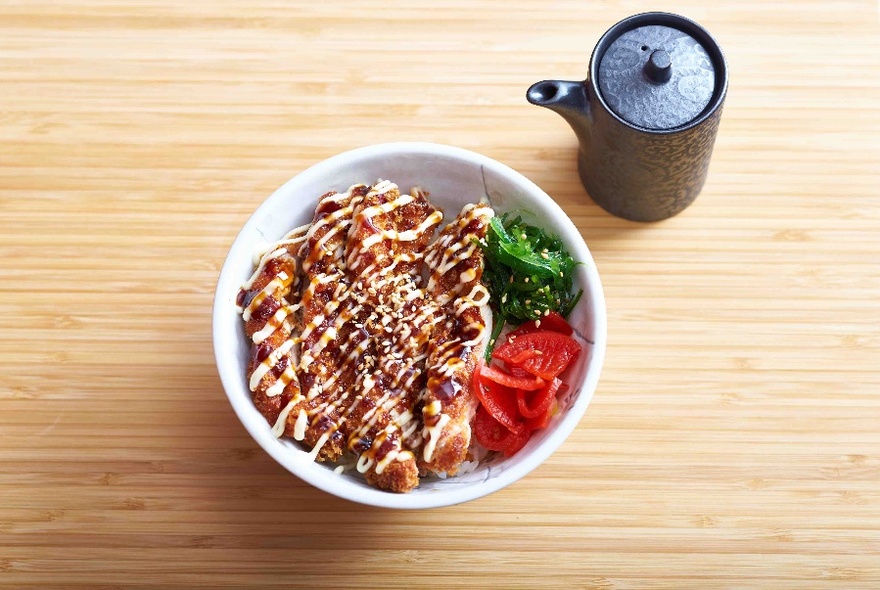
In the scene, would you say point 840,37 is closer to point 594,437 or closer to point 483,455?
point 594,437

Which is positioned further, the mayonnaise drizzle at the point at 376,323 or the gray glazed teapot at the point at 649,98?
the gray glazed teapot at the point at 649,98

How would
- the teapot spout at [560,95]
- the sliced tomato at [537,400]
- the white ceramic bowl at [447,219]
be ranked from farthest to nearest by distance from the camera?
the teapot spout at [560,95], the sliced tomato at [537,400], the white ceramic bowl at [447,219]

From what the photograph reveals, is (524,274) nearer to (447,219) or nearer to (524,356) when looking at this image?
(524,356)

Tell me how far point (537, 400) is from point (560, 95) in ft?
2.82

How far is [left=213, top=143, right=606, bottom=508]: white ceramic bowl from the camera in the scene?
2160mm

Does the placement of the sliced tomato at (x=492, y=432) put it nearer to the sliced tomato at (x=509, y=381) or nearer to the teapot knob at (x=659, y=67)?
the sliced tomato at (x=509, y=381)

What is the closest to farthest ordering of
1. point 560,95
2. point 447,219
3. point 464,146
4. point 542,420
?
point 542,420 → point 560,95 → point 447,219 → point 464,146

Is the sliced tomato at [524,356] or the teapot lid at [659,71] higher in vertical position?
the teapot lid at [659,71]

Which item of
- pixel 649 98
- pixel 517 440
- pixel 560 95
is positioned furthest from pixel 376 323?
pixel 649 98

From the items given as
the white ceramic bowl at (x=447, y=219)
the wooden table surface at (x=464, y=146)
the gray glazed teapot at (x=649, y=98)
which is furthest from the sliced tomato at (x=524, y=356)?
the gray glazed teapot at (x=649, y=98)

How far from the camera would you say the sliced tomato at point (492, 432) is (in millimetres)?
2283

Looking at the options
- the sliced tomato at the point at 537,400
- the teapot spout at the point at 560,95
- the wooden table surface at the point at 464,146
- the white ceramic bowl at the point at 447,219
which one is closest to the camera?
the white ceramic bowl at the point at 447,219

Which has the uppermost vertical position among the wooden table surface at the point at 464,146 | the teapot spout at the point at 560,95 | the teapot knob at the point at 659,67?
the teapot knob at the point at 659,67

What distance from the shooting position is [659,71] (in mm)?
2291
